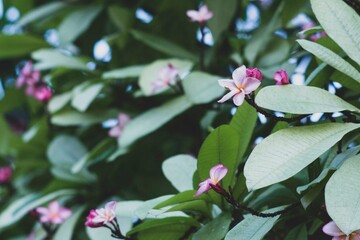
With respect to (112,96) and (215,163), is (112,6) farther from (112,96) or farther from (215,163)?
(215,163)

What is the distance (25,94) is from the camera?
5.76 feet

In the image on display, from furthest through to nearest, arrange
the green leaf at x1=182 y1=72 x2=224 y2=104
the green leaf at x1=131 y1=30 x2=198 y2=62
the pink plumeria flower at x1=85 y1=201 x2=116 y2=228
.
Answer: the green leaf at x1=131 y1=30 x2=198 y2=62
the green leaf at x1=182 y1=72 x2=224 y2=104
the pink plumeria flower at x1=85 y1=201 x2=116 y2=228

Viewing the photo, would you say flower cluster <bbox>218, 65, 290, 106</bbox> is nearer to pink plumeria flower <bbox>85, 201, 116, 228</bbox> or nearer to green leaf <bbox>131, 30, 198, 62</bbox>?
pink plumeria flower <bbox>85, 201, 116, 228</bbox>

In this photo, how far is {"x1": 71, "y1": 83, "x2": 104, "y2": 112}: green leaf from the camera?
49.7 inches

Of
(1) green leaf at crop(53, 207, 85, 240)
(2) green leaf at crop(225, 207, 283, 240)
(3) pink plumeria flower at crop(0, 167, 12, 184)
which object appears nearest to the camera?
(2) green leaf at crop(225, 207, 283, 240)

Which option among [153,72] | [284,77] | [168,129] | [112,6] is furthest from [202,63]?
[284,77]

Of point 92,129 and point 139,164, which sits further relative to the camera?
point 92,129

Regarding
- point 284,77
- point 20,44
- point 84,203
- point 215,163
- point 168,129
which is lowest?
point 84,203

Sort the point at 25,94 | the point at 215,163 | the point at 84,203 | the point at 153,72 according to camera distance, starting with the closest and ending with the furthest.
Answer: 1. the point at 215,163
2. the point at 153,72
3. the point at 84,203
4. the point at 25,94

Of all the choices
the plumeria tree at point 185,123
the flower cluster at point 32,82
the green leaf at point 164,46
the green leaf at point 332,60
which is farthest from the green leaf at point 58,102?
the green leaf at point 332,60

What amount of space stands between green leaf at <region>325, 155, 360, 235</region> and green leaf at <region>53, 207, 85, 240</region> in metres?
0.69

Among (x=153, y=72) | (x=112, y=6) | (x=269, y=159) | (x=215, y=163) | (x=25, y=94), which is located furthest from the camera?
(x=25, y=94)

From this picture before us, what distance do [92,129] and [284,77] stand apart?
87 centimetres

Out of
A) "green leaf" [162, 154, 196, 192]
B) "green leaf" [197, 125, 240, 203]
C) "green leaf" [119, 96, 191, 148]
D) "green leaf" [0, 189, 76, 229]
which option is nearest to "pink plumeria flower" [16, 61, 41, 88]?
"green leaf" [0, 189, 76, 229]
